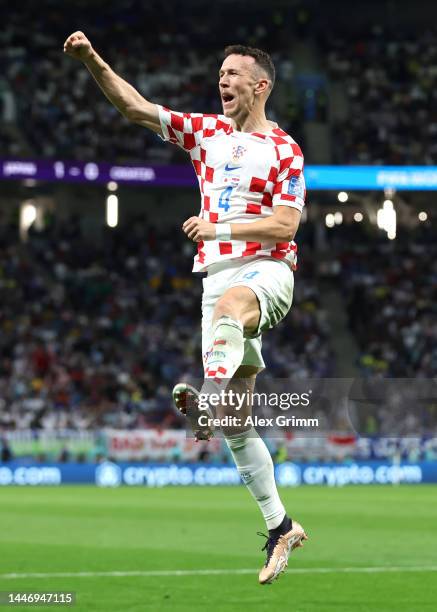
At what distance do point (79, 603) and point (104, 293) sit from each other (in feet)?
90.0

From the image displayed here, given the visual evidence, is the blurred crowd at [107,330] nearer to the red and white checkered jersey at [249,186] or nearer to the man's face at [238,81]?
the red and white checkered jersey at [249,186]

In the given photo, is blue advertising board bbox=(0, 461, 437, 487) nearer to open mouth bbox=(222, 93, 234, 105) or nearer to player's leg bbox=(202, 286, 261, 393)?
open mouth bbox=(222, 93, 234, 105)

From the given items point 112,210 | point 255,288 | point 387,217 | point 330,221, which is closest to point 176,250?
point 112,210

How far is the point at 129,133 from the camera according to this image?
123 feet

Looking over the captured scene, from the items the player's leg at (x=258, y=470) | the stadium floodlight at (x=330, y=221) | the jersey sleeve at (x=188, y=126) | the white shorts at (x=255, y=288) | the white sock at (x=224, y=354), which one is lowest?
the player's leg at (x=258, y=470)

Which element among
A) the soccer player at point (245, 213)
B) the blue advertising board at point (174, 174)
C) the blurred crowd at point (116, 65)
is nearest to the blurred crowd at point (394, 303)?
the blue advertising board at point (174, 174)

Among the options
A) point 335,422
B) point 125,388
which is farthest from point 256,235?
point 125,388

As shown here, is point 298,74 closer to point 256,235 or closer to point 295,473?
point 295,473

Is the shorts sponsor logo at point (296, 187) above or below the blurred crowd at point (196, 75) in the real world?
below

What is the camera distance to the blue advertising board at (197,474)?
102 ft

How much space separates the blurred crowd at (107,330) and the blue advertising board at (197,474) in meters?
1.14

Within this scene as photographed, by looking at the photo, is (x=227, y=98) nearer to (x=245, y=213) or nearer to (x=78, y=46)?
(x=245, y=213)

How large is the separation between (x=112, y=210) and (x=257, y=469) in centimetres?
3254

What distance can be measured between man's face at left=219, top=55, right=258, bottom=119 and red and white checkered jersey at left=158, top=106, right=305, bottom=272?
0.22 m
